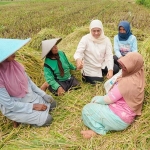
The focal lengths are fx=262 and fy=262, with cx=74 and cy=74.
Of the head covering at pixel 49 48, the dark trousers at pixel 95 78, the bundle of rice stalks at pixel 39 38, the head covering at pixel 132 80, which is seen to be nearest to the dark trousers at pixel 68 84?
the dark trousers at pixel 95 78

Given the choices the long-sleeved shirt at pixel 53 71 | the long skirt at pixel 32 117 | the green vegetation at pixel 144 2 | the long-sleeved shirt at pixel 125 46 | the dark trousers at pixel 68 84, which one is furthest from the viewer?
the green vegetation at pixel 144 2

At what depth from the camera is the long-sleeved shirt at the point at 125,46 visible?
4090 mm

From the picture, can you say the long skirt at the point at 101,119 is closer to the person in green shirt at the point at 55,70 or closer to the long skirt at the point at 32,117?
the long skirt at the point at 32,117

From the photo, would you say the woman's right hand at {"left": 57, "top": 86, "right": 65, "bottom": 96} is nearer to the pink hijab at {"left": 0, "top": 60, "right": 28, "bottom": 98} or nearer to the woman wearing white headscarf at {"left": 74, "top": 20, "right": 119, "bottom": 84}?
the woman wearing white headscarf at {"left": 74, "top": 20, "right": 119, "bottom": 84}

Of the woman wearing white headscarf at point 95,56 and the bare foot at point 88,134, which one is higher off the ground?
the woman wearing white headscarf at point 95,56

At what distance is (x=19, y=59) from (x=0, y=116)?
1.17 metres

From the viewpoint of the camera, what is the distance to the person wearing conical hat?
2574 mm

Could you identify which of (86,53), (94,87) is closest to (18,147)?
(94,87)

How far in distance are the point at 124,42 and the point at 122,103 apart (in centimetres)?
174

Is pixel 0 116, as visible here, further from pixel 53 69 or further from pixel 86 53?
pixel 86 53

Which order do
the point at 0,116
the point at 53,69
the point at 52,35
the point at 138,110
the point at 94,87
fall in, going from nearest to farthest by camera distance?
the point at 138,110 < the point at 0,116 < the point at 53,69 < the point at 94,87 < the point at 52,35

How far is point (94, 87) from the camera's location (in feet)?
11.8

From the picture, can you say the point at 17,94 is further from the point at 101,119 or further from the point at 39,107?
the point at 101,119

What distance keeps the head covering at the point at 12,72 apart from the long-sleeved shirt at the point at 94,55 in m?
0.99
